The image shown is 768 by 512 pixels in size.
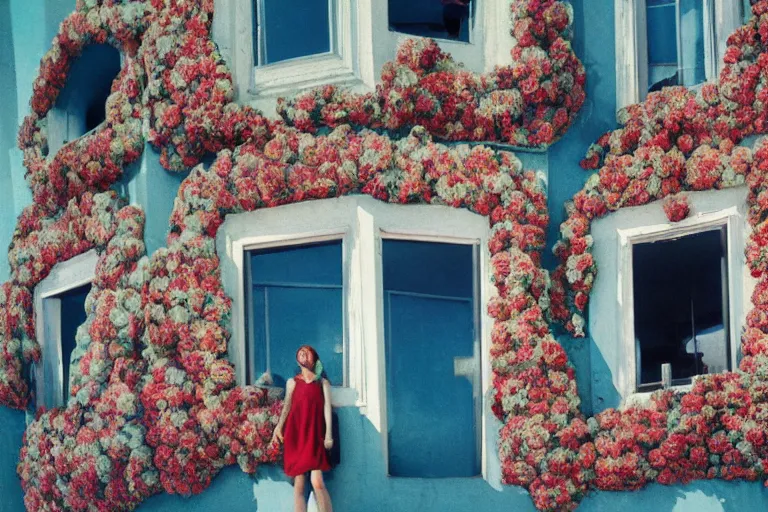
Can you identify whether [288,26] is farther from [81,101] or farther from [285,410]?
[285,410]

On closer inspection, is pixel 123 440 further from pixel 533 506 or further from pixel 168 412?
pixel 533 506

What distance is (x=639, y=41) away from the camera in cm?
1638

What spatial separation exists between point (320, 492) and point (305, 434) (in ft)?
1.64

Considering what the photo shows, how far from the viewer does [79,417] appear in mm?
16234

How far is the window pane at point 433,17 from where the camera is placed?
53.0 feet

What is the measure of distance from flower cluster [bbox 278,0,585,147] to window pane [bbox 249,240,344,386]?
1.17 meters

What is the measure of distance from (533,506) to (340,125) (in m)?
3.69

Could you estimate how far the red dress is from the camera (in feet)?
49.6

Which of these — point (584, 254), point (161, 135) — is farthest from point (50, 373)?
point (584, 254)

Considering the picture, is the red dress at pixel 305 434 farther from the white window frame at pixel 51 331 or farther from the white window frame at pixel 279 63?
the white window frame at pixel 51 331

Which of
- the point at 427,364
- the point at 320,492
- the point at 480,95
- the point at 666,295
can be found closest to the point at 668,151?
the point at 666,295

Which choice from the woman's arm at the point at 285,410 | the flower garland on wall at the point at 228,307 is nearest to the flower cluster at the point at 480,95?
the flower garland on wall at the point at 228,307

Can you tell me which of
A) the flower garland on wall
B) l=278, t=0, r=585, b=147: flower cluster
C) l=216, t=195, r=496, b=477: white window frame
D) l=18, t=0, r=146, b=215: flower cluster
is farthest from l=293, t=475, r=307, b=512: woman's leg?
l=18, t=0, r=146, b=215: flower cluster

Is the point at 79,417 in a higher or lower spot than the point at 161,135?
lower
